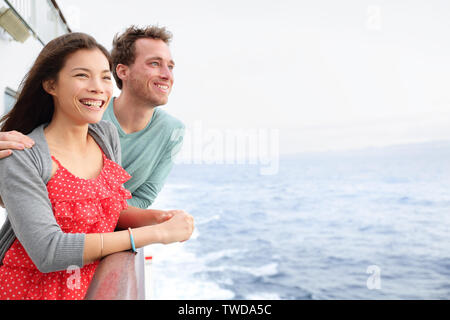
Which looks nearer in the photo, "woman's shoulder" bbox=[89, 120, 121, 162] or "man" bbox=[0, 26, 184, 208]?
"woman's shoulder" bbox=[89, 120, 121, 162]

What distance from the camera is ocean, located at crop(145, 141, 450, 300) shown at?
2036 cm

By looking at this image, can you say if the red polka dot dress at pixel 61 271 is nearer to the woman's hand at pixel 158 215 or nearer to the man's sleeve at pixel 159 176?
the woman's hand at pixel 158 215

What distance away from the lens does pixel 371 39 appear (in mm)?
53906

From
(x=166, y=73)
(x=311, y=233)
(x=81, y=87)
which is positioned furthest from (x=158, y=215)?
(x=311, y=233)

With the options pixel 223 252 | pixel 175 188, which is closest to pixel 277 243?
pixel 223 252

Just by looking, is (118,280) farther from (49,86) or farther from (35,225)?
(49,86)

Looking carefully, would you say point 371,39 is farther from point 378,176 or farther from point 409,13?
point 378,176

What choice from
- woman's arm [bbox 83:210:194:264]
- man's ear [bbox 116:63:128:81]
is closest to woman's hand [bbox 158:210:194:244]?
woman's arm [bbox 83:210:194:264]

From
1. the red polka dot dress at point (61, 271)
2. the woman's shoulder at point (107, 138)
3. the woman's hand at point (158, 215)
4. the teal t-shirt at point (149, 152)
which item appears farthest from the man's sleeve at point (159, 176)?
the red polka dot dress at point (61, 271)

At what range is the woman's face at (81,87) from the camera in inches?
43.3

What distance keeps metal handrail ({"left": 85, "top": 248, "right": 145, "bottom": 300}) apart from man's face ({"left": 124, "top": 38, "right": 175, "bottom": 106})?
1.26 meters

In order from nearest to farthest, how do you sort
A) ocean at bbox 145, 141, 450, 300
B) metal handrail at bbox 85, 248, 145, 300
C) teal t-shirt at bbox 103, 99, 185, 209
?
metal handrail at bbox 85, 248, 145, 300 < teal t-shirt at bbox 103, 99, 185, 209 < ocean at bbox 145, 141, 450, 300

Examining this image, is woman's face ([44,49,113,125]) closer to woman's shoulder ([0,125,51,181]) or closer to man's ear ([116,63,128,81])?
woman's shoulder ([0,125,51,181])

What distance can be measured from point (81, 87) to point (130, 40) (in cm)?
118
